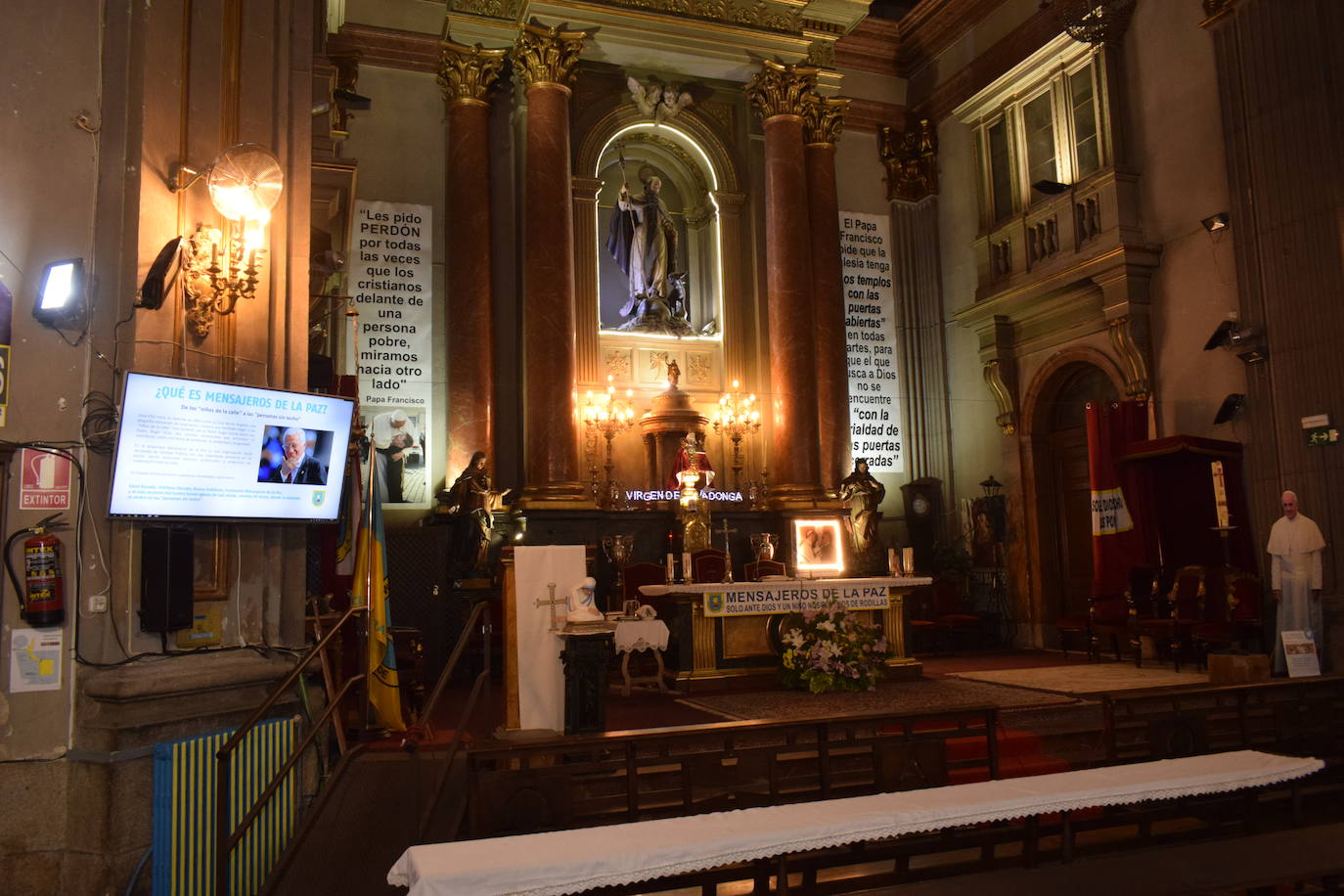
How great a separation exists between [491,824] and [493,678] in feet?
20.8

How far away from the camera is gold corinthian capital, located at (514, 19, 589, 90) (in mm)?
12320

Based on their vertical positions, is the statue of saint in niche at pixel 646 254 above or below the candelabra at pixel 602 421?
above

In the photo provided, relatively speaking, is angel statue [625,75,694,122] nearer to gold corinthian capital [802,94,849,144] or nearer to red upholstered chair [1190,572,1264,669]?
gold corinthian capital [802,94,849,144]

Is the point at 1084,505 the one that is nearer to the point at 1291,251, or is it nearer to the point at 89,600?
the point at 1291,251

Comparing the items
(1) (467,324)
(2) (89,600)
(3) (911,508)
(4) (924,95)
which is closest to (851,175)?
(4) (924,95)

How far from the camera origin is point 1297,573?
28.4 feet

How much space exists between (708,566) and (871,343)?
17.7ft

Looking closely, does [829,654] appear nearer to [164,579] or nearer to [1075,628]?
[1075,628]

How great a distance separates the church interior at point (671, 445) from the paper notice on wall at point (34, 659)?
0.05 feet

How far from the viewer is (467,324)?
12.3m

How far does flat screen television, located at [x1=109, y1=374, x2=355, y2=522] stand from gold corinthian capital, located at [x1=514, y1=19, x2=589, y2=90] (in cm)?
786

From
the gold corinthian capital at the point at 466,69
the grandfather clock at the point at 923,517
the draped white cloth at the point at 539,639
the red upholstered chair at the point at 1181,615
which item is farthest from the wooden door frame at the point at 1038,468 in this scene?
the draped white cloth at the point at 539,639

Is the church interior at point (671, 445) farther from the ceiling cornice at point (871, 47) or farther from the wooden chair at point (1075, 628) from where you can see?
the wooden chair at point (1075, 628)

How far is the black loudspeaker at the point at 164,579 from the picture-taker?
493cm
